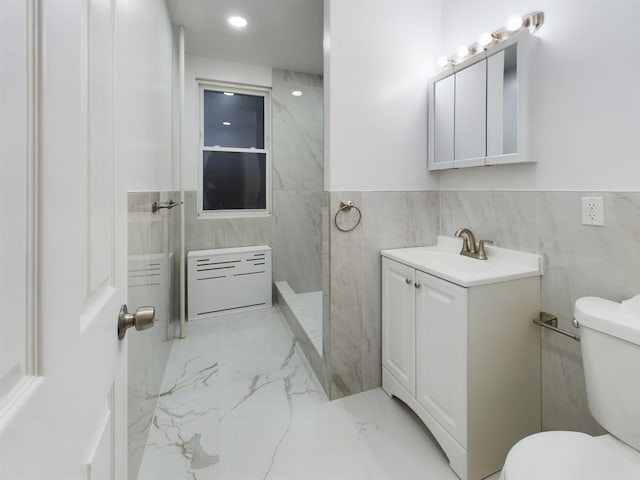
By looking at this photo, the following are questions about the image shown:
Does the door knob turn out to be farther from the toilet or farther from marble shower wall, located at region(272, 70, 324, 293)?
marble shower wall, located at region(272, 70, 324, 293)

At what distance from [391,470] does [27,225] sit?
1.56 metres

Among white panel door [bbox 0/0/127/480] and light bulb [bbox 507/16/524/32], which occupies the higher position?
light bulb [bbox 507/16/524/32]

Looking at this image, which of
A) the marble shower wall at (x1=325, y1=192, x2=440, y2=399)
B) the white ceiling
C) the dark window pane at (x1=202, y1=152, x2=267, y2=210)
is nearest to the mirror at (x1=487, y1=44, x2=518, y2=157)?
the marble shower wall at (x1=325, y1=192, x2=440, y2=399)

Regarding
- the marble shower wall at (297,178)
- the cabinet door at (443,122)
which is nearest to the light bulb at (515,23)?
the cabinet door at (443,122)

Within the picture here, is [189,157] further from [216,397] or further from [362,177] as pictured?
[216,397]

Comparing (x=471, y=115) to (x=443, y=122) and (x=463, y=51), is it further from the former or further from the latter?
(x=463, y=51)

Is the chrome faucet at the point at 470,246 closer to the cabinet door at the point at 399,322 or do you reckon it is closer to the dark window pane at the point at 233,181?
the cabinet door at the point at 399,322

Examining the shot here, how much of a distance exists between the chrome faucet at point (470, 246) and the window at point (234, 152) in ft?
7.08

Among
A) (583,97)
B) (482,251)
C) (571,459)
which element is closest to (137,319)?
(571,459)

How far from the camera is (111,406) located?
1.97ft

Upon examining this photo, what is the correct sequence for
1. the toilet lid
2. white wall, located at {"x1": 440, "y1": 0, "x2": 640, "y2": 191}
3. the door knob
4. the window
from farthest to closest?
the window, white wall, located at {"x1": 440, "y1": 0, "x2": 640, "y2": 191}, the toilet lid, the door knob

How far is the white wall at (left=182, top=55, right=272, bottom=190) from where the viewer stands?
3.02m

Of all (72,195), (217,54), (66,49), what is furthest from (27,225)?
(217,54)

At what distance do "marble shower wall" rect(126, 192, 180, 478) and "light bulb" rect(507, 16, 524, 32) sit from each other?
180 centimetres
